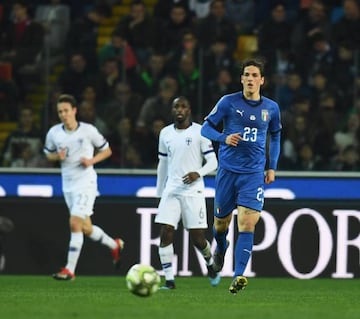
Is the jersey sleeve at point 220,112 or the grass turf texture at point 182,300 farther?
the jersey sleeve at point 220,112

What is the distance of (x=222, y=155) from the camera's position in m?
12.7

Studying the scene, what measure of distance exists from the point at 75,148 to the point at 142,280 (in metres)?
4.78

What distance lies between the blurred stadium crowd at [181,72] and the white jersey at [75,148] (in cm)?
177

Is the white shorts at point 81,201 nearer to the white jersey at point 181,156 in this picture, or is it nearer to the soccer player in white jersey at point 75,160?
the soccer player in white jersey at point 75,160

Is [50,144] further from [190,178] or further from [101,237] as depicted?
[190,178]

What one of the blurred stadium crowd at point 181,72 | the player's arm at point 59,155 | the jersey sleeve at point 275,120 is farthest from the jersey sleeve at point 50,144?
the jersey sleeve at point 275,120

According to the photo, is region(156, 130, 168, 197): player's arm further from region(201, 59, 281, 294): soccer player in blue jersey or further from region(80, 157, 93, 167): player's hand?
region(80, 157, 93, 167): player's hand

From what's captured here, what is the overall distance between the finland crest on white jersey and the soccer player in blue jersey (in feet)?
3.92

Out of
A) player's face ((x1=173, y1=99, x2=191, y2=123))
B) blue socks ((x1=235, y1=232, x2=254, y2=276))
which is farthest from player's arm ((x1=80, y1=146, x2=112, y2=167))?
blue socks ((x1=235, y1=232, x2=254, y2=276))

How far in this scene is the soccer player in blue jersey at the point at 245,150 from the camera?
1227cm

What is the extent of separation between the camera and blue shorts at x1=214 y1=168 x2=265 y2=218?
486 inches

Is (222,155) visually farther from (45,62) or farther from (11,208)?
(45,62)

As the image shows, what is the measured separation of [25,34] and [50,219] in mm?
3894

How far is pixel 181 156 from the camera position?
13.9 meters
